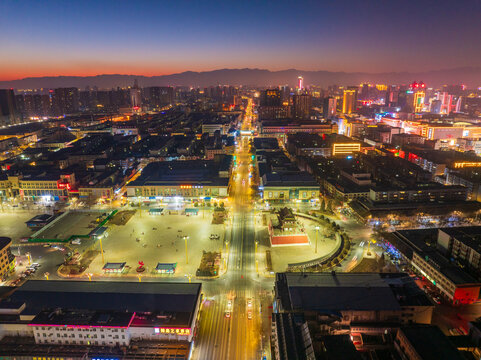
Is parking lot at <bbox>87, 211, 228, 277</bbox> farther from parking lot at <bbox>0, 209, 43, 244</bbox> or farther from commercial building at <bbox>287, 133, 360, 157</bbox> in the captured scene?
commercial building at <bbox>287, 133, 360, 157</bbox>

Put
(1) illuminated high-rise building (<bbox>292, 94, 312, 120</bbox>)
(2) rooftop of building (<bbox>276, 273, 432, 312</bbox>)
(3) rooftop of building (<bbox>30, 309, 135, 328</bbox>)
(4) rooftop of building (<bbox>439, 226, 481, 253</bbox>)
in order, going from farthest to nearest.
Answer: (1) illuminated high-rise building (<bbox>292, 94, 312, 120</bbox>) → (4) rooftop of building (<bbox>439, 226, 481, 253</bbox>) → (2) rooftop of building (<bbox>276, 273, 432, 312</bbox>) → (3) rooftop of building (<bbox>30, 309, 135, 328</bbox>)

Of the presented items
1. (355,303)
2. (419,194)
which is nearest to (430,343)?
(355,303)

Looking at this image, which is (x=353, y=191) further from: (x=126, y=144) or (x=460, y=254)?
(x=126, y=144)

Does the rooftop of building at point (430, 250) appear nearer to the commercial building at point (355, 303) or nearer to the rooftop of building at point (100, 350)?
the commercial building at point (355, 303)

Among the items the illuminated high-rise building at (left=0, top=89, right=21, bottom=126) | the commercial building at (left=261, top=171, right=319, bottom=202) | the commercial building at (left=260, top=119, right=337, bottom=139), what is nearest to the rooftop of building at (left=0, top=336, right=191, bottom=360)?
the commercial building at (left=261, top=171, right=319, bottom=202)

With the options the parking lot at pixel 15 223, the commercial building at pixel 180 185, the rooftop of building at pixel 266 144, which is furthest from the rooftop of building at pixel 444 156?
the parking lot at pixel 15 223

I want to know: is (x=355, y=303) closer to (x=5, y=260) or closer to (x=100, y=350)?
(x=100, y=350)

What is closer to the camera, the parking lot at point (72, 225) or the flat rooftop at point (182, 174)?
the parking lot at point (72, 225)
